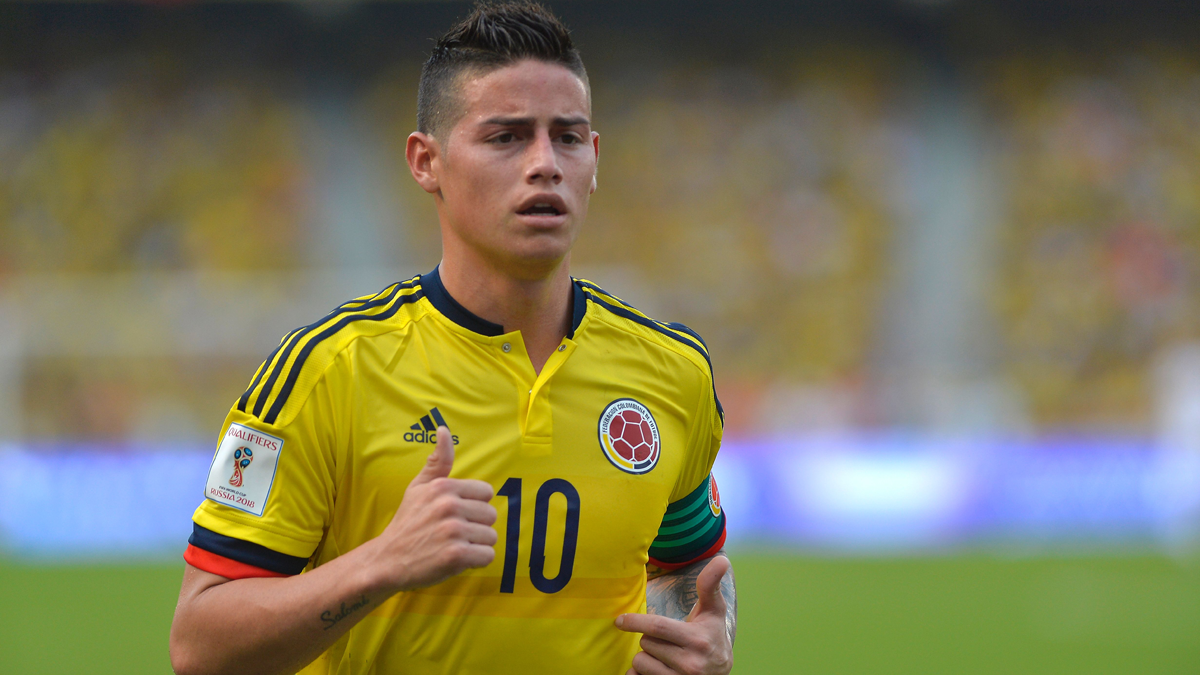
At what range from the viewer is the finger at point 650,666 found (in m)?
2.47

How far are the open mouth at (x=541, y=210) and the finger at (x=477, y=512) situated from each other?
70 cm

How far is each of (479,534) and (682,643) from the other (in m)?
0.62

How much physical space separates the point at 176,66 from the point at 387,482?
16891 mm

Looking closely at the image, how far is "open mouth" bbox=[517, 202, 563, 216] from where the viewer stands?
98.8 inches

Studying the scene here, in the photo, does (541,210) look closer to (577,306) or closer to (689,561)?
(577,306)

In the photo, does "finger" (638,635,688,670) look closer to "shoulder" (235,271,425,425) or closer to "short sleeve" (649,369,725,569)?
"short sleeve" (649,369,725,569)

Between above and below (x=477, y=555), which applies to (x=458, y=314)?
above

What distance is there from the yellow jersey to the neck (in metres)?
0.04

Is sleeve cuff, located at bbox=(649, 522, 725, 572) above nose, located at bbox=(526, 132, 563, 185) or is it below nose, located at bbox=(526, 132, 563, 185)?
below

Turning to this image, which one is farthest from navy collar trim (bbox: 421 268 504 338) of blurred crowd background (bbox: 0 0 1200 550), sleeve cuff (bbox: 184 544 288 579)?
blurred crowd background (bbox: 0 0 1200 550)

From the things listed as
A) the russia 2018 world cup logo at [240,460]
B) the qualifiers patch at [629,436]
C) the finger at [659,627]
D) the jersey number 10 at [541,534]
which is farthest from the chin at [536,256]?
the finger at [659,627]

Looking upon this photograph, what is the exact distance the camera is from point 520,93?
2533 mm

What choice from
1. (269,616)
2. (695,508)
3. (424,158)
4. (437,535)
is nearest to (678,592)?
(695,508)

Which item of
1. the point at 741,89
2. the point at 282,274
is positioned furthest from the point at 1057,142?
the point at 282,274
